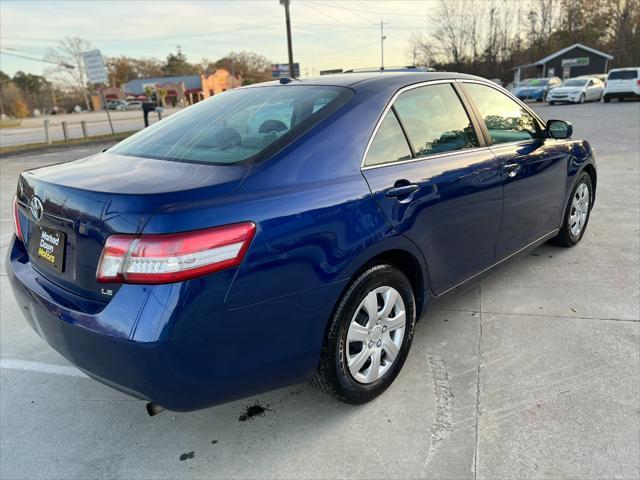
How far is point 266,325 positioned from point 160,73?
125m

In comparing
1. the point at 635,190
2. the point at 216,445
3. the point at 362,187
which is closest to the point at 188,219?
the point at 362,187

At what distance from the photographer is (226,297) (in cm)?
182

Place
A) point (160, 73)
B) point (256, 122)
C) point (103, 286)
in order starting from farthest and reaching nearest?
1. point (160, 73)
2. point (256, 122)
3. point (103, 286)

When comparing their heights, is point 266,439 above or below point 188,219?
below

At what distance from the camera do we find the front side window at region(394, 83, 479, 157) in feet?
8.98

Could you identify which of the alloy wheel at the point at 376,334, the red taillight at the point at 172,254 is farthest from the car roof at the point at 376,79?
the red taillight at the point at 172,254

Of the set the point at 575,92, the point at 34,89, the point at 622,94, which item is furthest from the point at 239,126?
the point at 34,89

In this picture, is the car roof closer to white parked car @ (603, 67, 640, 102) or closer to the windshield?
white parked car @ (603, 67, 640, 102)

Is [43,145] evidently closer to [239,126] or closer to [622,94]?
[239,126]

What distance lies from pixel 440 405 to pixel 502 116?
2.10 metres

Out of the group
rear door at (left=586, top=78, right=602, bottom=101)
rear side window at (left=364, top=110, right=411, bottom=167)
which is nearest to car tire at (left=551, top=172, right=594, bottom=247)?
rear side window at (left=364, top=110, right=411, bottom=167)

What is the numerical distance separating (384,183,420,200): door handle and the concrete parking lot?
1049 mm

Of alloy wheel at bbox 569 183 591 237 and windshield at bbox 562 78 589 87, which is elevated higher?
windshield at bbox 562 78 589 87

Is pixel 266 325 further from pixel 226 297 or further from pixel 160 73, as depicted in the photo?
pixel 160 73
